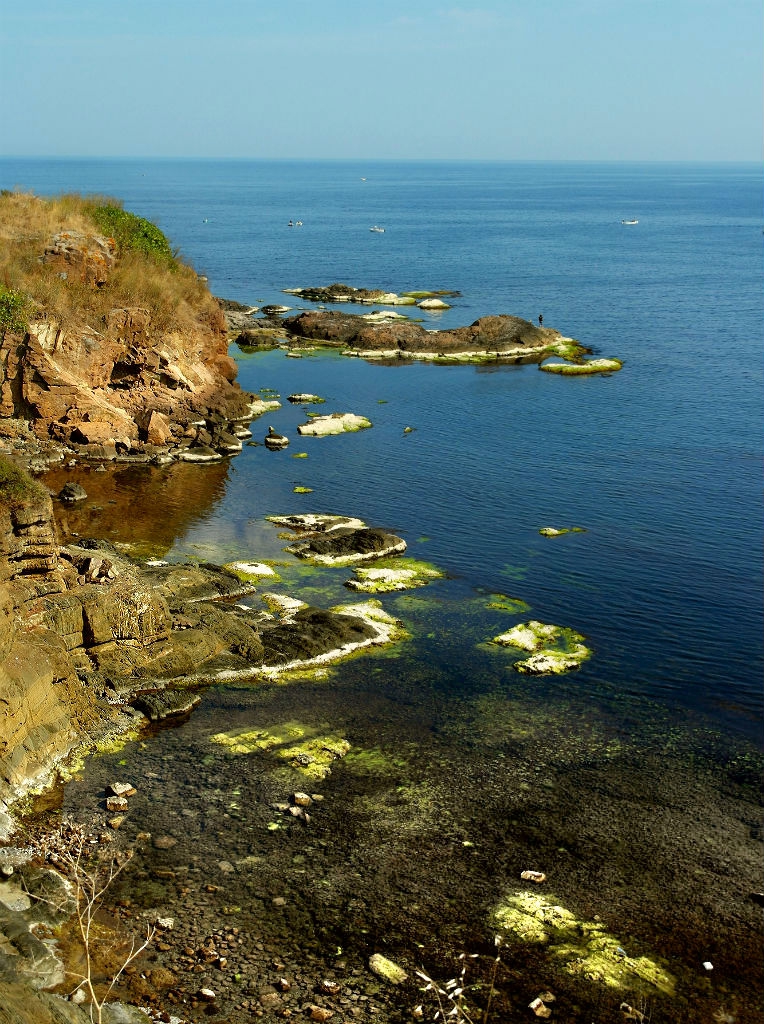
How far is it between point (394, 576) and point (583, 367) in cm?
5791

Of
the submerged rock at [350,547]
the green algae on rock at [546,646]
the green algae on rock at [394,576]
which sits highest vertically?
the submerged rock at [350,547]

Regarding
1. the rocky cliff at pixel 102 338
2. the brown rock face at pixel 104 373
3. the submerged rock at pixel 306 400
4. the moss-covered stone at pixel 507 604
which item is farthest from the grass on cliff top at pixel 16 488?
the submerged rock at pixel 306 400

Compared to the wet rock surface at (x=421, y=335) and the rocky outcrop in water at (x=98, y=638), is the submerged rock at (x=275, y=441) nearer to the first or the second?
the rocky outcrop in water at (x=98, y=638)

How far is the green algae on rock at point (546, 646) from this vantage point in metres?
44.3

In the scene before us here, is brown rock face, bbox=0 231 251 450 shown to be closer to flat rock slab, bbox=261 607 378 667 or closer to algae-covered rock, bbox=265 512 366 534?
algae-covered rock, bbox=265 512 366 534

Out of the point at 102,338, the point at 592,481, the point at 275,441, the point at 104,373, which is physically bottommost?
the point at 592,481

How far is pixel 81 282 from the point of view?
248 feet

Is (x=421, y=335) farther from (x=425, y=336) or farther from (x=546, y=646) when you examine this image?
(x=546, y=646)

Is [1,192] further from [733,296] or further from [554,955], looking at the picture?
[733,296]

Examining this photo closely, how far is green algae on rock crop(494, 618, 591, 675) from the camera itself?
4428 centimetres

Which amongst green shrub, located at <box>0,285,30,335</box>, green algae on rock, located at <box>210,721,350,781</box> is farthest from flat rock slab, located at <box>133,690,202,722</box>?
green shrub, located at <box>0,285,30,335</box>

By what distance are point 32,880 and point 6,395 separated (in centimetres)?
4909

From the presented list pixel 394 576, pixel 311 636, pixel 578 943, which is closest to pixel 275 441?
pixel 394 576

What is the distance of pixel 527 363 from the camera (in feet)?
358
